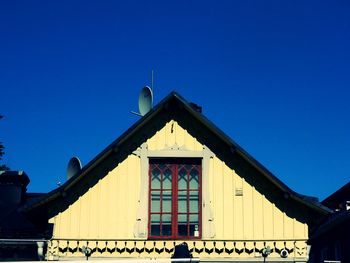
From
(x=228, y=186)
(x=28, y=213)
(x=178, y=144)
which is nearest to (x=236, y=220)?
(x=228, y=186)

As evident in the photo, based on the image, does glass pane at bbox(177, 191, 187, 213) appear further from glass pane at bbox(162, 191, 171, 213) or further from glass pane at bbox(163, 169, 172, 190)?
glass pane at bbox(163, 169, 172, 190)

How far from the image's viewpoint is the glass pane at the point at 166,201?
1535cm

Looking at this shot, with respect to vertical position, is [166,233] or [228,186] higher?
[228,186]

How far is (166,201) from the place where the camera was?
1541 centimetres

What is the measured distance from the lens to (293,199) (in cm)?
1523

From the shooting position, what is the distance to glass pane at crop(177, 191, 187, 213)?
50.5 feet

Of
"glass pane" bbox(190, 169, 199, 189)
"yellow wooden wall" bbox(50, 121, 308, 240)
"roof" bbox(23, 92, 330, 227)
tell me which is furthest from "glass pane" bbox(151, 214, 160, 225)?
"roof" bbox(23, 92, 330, 227)

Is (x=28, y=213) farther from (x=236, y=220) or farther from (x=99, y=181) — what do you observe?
(x=236, y=220)

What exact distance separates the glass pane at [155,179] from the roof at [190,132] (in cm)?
80

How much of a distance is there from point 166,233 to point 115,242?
50.4 inches

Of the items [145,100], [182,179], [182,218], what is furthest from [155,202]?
[145,100]

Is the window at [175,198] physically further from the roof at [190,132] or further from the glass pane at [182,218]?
the roof at [190,132]

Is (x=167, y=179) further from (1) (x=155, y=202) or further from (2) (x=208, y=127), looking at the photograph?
(2) (x=208, y=127)

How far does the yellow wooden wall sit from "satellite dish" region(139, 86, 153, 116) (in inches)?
109
